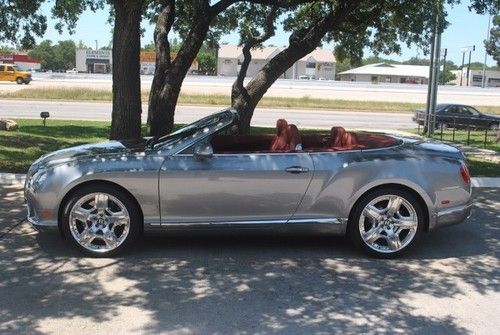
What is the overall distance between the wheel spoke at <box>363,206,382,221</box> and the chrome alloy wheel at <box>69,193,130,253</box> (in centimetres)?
225

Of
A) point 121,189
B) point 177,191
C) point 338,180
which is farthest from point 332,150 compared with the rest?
point 121,189

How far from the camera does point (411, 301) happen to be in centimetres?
458

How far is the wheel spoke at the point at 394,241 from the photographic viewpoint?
18.5ft

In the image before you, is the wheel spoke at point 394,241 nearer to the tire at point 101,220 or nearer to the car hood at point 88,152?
the tire at point 101,220

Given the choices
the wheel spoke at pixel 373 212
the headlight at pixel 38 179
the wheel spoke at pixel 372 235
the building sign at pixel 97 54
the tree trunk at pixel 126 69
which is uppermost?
the building sign at pixel 97 54

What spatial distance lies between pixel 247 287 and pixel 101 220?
158 centimetres

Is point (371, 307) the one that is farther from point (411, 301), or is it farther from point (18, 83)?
point (18, 83)

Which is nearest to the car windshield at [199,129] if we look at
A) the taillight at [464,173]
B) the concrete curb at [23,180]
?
the taillight at [464,173]

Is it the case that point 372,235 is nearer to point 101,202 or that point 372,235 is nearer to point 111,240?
point 111,240

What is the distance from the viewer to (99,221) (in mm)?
5465

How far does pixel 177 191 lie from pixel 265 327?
1824 mm

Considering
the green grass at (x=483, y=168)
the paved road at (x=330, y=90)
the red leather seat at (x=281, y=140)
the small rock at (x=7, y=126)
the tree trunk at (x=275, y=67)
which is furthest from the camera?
the paved road at (x=330, y=90)

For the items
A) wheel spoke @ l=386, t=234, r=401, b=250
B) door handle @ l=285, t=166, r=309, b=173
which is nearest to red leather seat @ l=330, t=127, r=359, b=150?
door handle @ l=285, t=166, r=309, b=173

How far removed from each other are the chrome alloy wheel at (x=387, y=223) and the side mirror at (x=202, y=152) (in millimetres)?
1569
